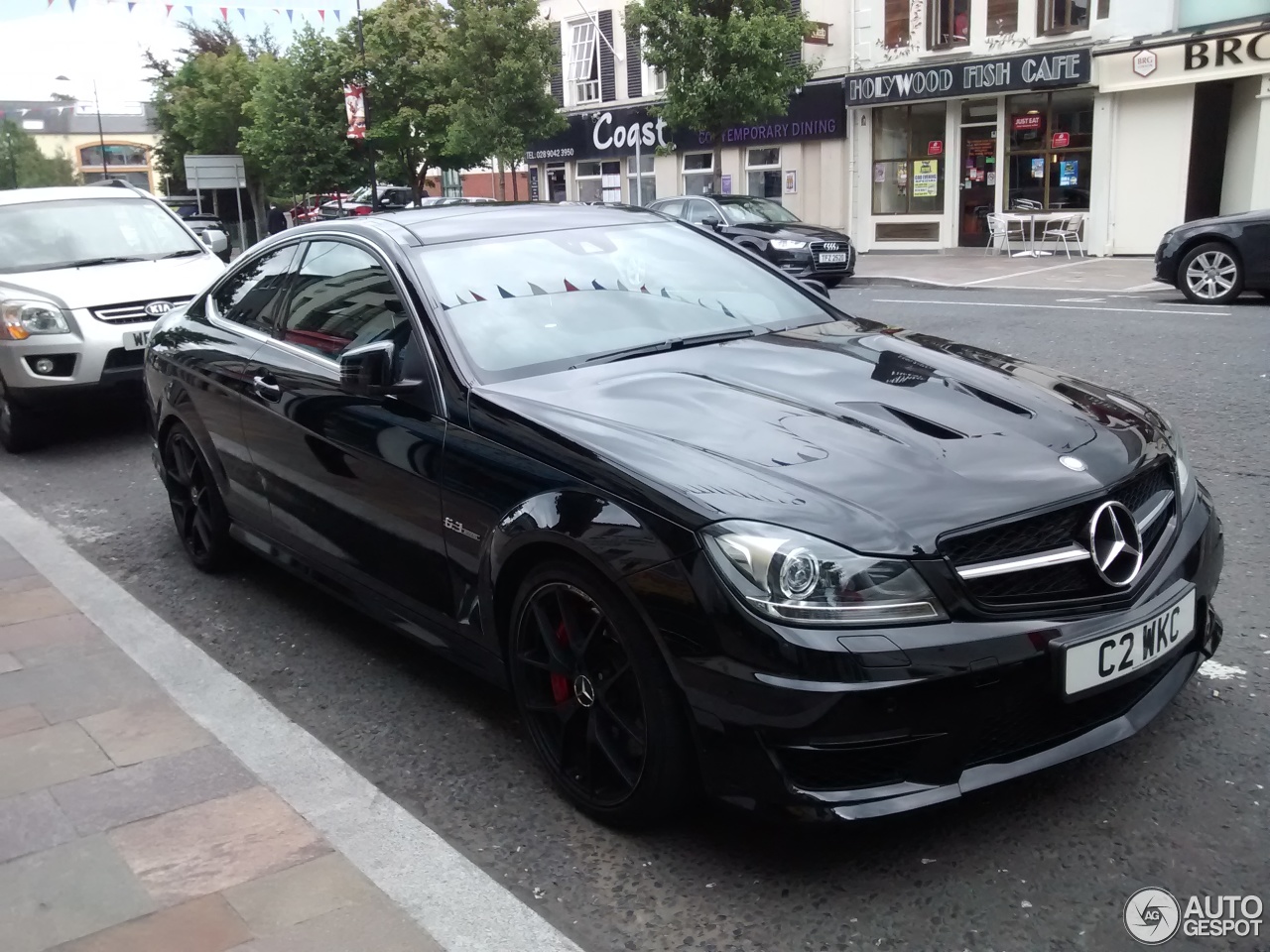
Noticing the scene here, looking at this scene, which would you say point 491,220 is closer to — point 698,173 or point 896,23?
point 896,23

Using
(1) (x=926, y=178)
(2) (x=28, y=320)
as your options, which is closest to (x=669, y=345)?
(2) (x=28, y=320)

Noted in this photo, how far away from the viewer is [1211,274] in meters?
13.7

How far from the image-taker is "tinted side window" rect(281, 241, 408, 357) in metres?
4.11

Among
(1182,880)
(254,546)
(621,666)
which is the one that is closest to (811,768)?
(621,666)

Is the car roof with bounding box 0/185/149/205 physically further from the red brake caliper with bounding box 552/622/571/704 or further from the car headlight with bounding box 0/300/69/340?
the red brake caliper with bounding box 552/622/571/704

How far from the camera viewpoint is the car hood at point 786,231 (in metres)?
20.1

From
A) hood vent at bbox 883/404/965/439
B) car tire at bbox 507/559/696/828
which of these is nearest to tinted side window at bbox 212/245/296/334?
car tire at bbox 507/559/696/828

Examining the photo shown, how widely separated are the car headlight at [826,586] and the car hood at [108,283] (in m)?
6.51

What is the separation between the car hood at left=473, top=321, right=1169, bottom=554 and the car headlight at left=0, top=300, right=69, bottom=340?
5.73 metres

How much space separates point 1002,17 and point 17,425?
21550 millimetres

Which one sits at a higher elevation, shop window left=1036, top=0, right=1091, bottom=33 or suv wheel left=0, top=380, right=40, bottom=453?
shop window left=1036, top=0, right=1091, bottom=33

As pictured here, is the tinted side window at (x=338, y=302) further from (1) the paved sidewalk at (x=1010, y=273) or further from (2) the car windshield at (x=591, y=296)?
(1) the paved sidewalk at (x=1010, y=273)

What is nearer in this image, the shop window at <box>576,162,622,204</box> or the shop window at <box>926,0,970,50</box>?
the shop window at <box>926,0,970,50</box>

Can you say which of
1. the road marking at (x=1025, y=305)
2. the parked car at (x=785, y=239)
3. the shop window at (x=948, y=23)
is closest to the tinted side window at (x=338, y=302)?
the road marking at (x=1025, y=305)
